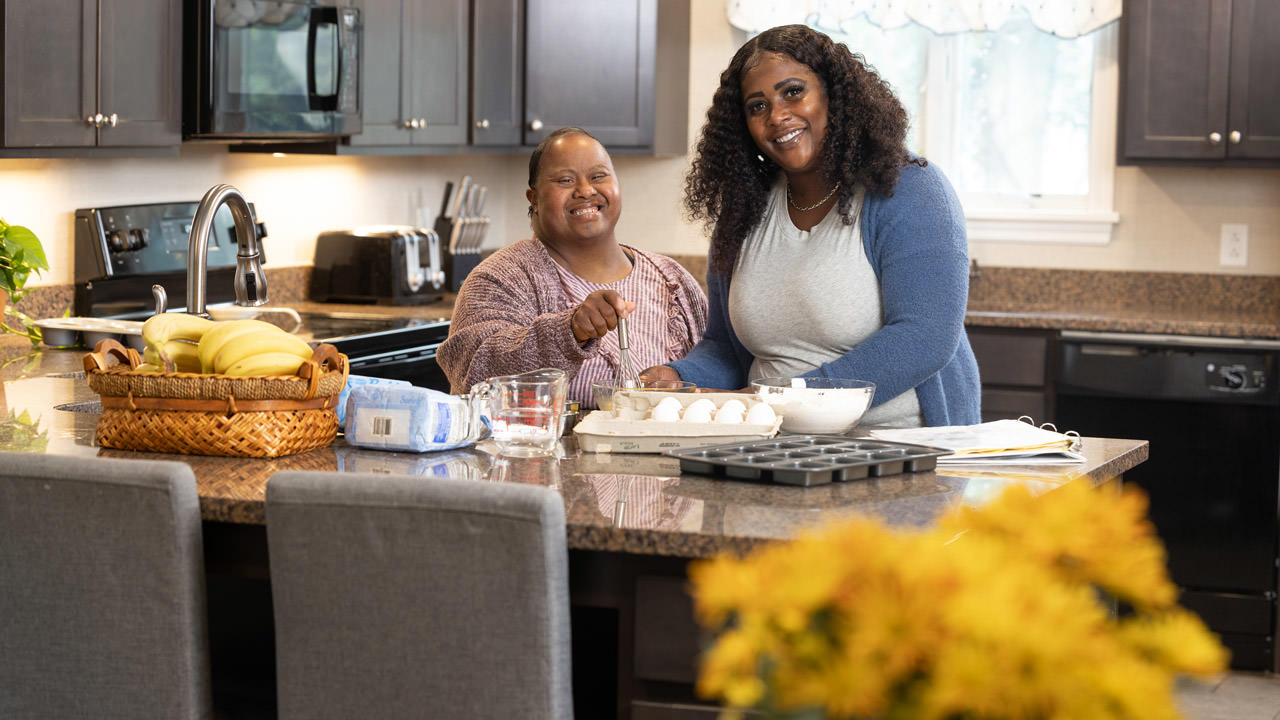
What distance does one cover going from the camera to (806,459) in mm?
1755

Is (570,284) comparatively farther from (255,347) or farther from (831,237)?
(255,347)

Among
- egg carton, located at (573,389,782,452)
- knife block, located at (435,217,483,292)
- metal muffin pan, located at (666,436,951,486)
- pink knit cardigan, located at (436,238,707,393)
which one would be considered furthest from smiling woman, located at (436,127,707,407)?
knife block, located at (435,217,483,292)

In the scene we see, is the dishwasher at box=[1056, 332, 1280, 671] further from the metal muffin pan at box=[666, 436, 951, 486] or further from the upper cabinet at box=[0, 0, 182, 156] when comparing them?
the upper cabinet at box=[0, 0, 182, 156]

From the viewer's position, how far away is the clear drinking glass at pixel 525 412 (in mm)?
1945

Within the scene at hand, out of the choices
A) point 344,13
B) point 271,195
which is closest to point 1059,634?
point 344,13

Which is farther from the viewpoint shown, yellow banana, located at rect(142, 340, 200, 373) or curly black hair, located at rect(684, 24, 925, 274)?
curly black hair, located at rect(684, 24, 925, 274)

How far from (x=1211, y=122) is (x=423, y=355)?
8.12ft

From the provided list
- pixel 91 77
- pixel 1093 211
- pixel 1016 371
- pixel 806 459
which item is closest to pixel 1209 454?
pixel 1016 371

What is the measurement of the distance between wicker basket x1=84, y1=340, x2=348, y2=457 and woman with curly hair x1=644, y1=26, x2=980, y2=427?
26.9 inches

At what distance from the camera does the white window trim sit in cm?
471

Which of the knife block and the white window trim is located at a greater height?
the white window trim

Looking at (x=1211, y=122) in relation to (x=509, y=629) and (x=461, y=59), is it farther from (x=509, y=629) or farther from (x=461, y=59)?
(x=509, y=629)

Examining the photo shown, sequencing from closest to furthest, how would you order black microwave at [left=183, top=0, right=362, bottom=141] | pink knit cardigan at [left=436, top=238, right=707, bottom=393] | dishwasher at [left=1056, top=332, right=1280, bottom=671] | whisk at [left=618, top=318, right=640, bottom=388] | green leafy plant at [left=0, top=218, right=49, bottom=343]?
whisk at [left=618, top=318, right=640, bottom=388], pink knit cardigan at [left=436, top=238, right=707, bottom=393], green leafy plant at [left=0, top=218, right=49, bottom=343], black microwave at [left=183, top=0, right=362, bottom=141], dishwasher at [left=1056, top=332, right=1280, bottom=671]

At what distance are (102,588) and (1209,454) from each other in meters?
3.31
